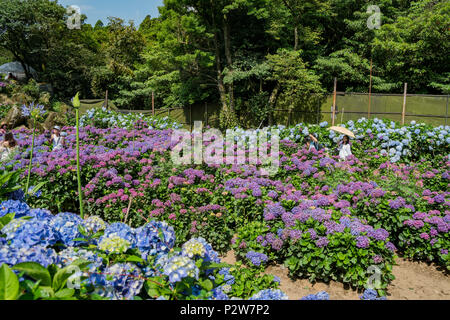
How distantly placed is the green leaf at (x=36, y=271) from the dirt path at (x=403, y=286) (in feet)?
7.49

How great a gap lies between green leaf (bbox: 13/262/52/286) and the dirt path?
228 cm

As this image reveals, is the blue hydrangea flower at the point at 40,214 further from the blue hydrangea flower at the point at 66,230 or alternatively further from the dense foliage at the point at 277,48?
the dense foliage at the point at 277,48

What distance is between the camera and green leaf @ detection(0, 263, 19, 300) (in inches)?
33.6

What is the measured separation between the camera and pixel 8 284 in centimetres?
87

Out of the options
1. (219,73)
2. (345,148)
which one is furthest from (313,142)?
(219,73)

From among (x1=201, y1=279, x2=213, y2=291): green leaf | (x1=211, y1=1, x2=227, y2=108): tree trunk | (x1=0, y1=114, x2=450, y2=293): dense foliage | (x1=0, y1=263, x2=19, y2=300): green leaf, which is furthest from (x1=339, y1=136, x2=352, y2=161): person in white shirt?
(x1=211, y1=1, x2=227, y2=108): tree trunk

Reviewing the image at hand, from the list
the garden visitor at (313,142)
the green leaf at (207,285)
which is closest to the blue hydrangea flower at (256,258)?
the green leaf at (207,285)

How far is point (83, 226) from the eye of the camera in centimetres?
138

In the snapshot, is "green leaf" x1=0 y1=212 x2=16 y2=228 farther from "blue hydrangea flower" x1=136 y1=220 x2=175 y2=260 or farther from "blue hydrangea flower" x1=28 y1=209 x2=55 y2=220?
"blue hydrangea flower" x1=136 y1=220 x2=175 y2=260

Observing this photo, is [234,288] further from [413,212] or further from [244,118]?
[244,118]

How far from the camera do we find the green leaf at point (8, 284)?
853 mm

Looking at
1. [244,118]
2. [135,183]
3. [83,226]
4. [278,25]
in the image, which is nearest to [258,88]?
[244,118]

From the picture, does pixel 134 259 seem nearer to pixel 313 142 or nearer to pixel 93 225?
pixel 93 225
